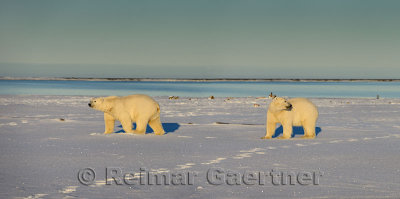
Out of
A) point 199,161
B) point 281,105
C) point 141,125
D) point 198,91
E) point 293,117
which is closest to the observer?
point 199,161

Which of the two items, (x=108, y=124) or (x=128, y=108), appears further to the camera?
(x=108, y=124)

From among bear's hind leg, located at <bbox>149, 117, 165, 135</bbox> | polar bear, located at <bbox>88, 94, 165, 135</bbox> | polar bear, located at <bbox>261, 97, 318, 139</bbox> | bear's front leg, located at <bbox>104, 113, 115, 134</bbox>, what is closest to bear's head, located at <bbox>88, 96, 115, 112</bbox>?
polar bear, located at <bbox>88, 94, 165, 135</bbox>

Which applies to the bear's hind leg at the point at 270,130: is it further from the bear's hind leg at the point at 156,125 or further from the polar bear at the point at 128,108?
the polar bear at the point at 128,108

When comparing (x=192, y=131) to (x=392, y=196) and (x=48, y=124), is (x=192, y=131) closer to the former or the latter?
(x=48, y=124)

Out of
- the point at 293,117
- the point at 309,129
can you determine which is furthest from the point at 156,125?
the point at 309,129

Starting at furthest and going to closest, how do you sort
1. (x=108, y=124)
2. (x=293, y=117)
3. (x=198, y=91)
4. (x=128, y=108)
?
(x=198, y=91) < (x=108, y=124) < (x=128, y=108) < (x=293, y=117)

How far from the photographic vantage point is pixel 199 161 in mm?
11234

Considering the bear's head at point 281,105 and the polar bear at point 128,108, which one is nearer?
the bear's head at point 281,105

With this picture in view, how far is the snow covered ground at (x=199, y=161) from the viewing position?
840 centimetres

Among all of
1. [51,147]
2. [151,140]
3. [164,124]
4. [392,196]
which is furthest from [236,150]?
[164,124]

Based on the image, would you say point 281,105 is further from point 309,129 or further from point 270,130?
point 309,129

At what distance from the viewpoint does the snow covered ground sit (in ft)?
27.6

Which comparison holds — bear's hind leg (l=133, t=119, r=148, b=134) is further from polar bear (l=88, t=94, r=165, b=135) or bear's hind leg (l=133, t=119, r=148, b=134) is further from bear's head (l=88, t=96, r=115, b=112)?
bear's head (l=88, t=96, r=115, b=112)

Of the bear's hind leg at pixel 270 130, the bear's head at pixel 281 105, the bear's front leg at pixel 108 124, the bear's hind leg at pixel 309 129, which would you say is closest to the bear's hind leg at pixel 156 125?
the bear's front leg at pixel 108 124
